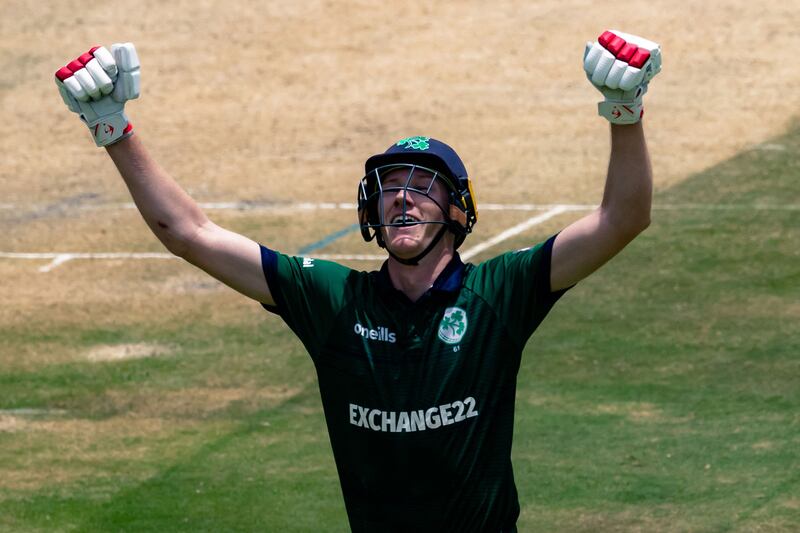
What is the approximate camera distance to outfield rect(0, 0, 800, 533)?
1096 cm

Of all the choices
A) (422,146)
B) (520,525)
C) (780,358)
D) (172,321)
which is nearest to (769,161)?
(780,358)

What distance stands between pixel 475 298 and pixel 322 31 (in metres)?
19.5

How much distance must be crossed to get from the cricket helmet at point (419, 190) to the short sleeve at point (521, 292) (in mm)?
227

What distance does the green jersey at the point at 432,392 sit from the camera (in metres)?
6.08

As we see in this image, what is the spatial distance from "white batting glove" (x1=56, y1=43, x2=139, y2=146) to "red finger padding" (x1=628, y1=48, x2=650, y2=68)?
6.27 feet

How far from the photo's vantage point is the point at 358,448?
617 cm

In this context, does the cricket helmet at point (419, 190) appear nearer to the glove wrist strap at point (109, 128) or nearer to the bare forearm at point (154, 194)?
the bare forearm at point (154, 194)

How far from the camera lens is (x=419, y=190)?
621 centimetres

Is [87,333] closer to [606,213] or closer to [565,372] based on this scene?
[565,372]

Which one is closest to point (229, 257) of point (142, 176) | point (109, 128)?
point (142, 176)

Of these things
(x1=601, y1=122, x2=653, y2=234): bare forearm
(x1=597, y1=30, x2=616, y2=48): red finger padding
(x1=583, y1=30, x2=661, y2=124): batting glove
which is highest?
(x1=597, y1=30, x2=616, y2=48): red finger padding

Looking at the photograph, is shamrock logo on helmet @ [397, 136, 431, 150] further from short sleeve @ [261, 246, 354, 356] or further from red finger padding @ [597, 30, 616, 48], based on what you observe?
red finger padding @ [597, 30, 616, 48]

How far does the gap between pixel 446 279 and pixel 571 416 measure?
6001 mm

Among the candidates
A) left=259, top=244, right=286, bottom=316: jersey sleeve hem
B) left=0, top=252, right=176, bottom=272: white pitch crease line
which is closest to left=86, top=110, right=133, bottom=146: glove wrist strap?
left=259, top=244, right=286, bottom=316: jersey sleeve hem
